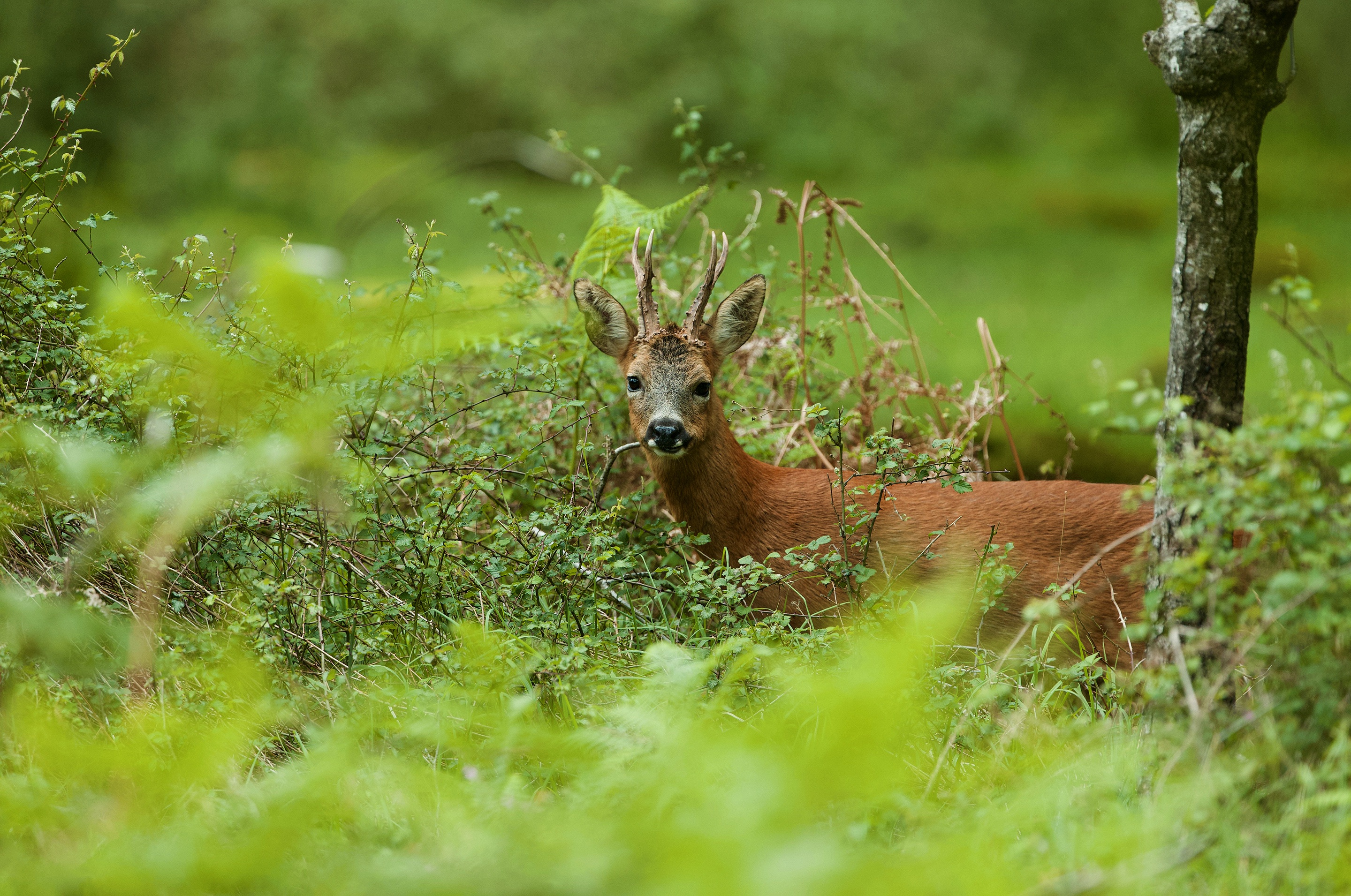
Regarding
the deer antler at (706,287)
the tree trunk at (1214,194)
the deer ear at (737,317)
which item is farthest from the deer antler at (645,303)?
the tree trunk at (1214,194)

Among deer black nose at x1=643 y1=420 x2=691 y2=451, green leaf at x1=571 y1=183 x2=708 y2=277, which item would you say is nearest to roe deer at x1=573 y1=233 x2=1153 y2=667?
deer black nose at x1=643 y1=420 x2=691 y2=451

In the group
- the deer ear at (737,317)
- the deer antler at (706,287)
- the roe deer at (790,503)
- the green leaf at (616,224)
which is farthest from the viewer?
the green leaf at (616,224)

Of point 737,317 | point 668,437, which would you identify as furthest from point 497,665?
point 737,317

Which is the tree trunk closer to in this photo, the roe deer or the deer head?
the roe deer

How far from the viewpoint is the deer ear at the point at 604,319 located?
14.4 feet

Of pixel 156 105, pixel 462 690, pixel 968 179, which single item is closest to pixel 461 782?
pixel 462 690

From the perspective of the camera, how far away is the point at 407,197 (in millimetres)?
12930

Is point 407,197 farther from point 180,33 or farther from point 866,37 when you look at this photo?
point 866,37

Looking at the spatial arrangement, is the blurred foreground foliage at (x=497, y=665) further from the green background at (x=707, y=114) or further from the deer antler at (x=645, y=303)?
the green background at (x=707, y=114)

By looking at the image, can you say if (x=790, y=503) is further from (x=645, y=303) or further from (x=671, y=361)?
(x=645, y=303)

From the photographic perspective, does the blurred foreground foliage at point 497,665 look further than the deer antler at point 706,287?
No

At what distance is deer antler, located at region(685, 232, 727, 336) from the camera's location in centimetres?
424

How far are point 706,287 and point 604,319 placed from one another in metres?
0.48

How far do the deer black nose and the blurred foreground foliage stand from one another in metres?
0.26
